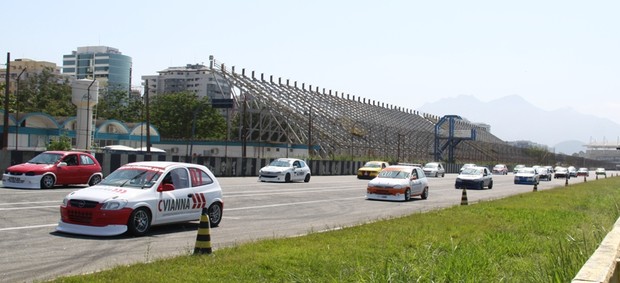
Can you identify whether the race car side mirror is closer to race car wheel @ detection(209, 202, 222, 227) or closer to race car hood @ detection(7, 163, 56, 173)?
race car wheel @ detection(209, 202, 222, 227)

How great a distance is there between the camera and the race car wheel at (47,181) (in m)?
24.1

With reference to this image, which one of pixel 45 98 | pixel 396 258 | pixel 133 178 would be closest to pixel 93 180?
pixel 133 178

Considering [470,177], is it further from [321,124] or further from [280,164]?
[321,124]

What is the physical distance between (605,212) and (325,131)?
6503cm

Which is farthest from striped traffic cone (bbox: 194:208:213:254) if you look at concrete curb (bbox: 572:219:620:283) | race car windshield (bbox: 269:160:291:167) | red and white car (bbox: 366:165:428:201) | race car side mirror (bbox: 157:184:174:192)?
race car windshield (bbox: 269:160:291:167)

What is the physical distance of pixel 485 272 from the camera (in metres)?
8.81

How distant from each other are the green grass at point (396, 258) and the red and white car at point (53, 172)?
14190mm

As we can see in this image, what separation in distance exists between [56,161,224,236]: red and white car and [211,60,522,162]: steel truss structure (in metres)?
56.9

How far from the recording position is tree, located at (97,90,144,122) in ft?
358

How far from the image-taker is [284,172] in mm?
38125

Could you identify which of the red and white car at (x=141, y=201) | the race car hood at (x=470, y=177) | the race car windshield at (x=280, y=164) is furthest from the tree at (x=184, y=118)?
the red and white car at (x=141, y=201)

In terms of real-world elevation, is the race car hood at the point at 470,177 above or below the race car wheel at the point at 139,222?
Answer: above

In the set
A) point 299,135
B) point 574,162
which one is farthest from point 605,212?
point 574,162

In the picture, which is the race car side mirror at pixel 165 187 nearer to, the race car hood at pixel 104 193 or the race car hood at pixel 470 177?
the race car hood at pixel 104 193
